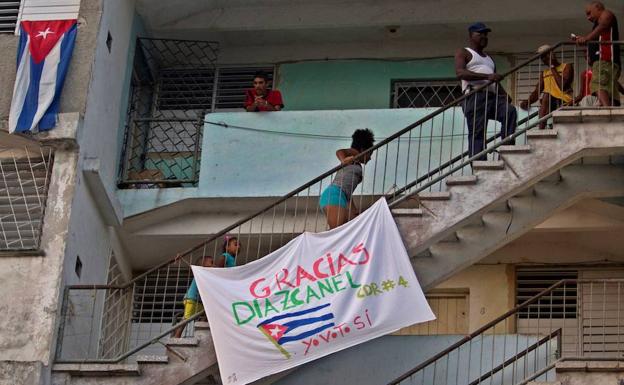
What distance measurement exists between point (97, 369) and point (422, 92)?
6490 mm

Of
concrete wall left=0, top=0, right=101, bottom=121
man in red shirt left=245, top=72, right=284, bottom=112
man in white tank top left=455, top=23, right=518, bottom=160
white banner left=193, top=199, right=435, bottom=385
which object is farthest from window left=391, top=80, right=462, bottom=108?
concrete wall left=0, top=0, right=101, bottom=121

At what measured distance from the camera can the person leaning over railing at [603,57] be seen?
70.7ft

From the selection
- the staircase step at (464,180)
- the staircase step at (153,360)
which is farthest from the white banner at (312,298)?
the staircase step at (464,180)

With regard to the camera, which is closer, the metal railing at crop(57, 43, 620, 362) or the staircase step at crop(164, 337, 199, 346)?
the staircase step at crop(164, 337, 199, 346)

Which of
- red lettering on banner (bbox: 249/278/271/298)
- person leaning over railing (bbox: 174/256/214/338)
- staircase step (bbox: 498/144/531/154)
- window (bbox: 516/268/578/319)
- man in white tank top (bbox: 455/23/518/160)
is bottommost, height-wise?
person leaning over railing (bbox: 174/256/214/338)

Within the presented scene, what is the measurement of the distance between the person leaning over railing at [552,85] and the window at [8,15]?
672 centimetres

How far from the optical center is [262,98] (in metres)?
24.1

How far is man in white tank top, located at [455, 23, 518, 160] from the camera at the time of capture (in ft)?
71.6

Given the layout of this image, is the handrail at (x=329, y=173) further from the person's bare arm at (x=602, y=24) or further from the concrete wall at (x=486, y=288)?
the concrete wall at (x=486, y=288)

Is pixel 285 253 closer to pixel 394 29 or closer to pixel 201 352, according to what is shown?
pixel 201 352

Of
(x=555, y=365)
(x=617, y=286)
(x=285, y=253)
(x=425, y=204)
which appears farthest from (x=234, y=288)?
(x=617, y=286)

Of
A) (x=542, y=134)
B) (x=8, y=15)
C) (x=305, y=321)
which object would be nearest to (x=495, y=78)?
(x=542, y=134)

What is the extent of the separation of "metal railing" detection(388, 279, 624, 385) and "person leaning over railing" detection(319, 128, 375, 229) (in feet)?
6.50

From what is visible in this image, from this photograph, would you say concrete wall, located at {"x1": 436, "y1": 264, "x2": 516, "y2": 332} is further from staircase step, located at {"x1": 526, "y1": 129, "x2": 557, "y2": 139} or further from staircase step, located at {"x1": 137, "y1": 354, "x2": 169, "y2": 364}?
staircase step, located at {"x1": 137, "y1": 354, "x2": 169, "y2": 364}
